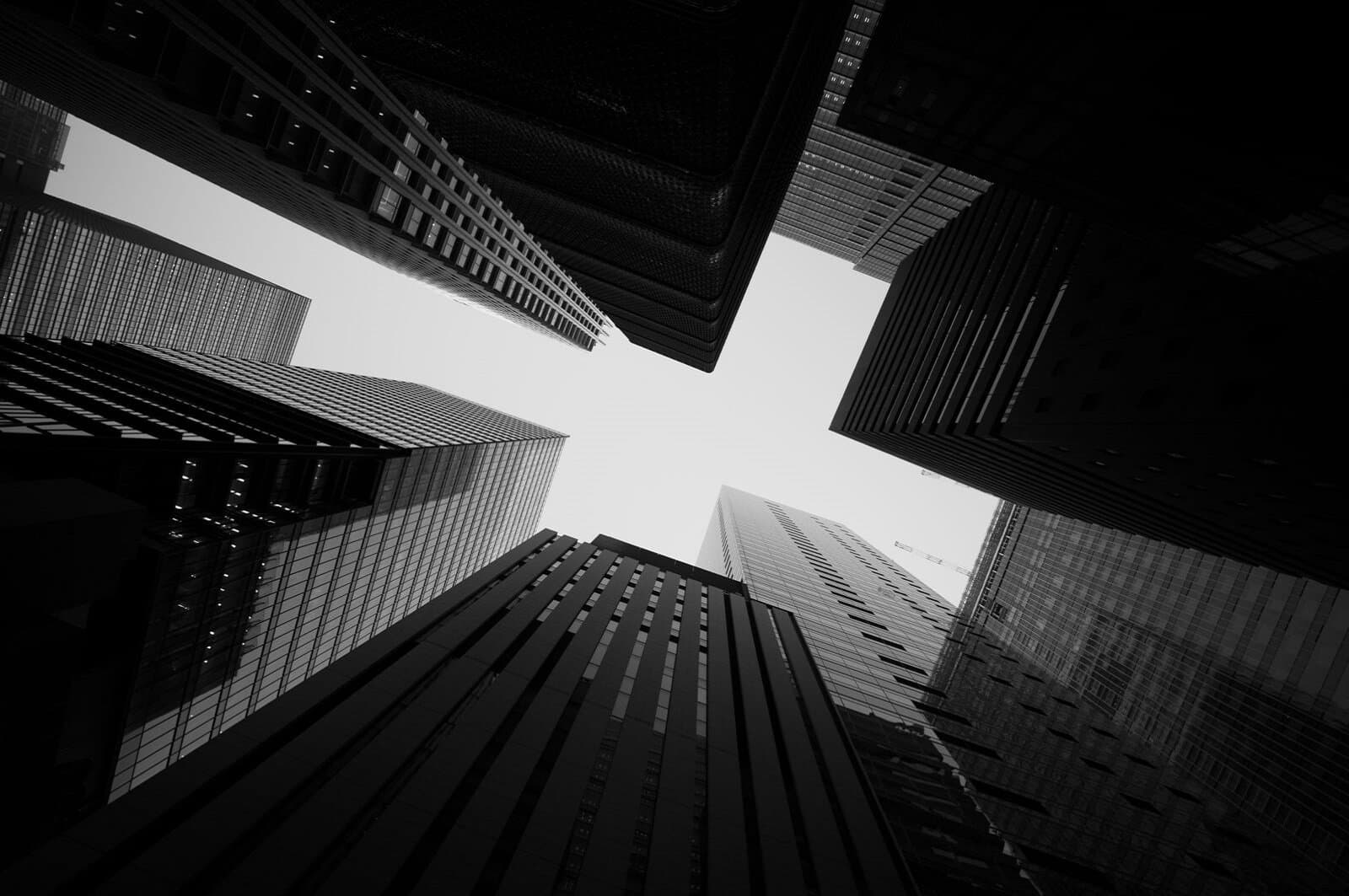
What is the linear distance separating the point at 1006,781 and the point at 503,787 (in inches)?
998

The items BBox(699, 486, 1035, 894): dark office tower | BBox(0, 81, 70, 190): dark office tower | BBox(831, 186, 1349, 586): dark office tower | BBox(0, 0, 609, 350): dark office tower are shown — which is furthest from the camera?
BBox(0, 81, 70, 190): dark office tower

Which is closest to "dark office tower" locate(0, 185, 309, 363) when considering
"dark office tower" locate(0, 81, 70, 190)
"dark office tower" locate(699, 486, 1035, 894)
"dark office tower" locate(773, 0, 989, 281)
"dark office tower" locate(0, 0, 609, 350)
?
"dark office tower" locate(0, 81, 70, 190)

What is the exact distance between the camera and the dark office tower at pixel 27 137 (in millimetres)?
146875

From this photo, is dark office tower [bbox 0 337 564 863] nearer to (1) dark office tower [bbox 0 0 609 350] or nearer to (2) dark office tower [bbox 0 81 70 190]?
(1) dark office tower [bbox 0 0 609 350]

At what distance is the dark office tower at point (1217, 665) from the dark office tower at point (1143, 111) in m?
36.9

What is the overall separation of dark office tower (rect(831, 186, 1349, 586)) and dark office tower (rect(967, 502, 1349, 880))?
5059 millimetres

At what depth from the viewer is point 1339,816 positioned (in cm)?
3703

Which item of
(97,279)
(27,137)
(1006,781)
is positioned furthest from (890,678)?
(27,137)

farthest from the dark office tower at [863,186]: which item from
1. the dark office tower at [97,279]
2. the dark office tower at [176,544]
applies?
the dark office tower at [97,279]

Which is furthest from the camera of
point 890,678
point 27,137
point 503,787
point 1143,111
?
point 27,137

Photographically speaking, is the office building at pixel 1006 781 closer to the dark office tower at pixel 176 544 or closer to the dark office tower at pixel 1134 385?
the dark office tower at pixel 1134 385

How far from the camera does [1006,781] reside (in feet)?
102

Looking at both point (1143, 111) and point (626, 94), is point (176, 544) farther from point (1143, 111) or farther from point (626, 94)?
point (1143, 111)

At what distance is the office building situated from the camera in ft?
81.7
